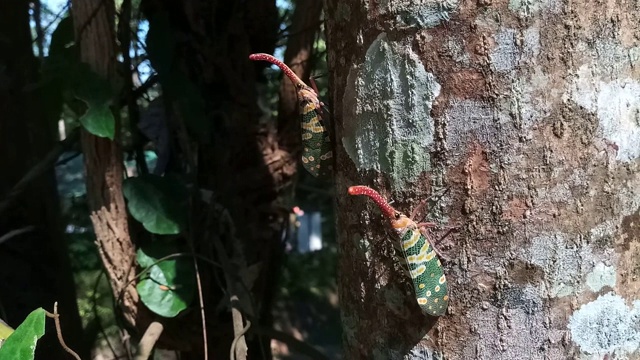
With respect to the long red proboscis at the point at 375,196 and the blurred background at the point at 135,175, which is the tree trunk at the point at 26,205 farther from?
the long red proboscis at the point at 375,196

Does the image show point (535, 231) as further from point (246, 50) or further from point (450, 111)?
point (246, 50)


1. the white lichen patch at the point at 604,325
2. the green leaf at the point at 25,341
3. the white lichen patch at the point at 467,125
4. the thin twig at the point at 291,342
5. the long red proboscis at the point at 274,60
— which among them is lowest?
the thin twig at the point at 291,342

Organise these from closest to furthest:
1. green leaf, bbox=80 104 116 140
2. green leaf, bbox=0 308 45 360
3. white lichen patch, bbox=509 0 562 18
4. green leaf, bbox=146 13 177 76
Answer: white lichen patch, bbox=509 0 562 18 < green leaf, bbox=0 308 45 360 < green leaf, bbox=80 104 116 140 < green leaf, bbox=146 13 177 76

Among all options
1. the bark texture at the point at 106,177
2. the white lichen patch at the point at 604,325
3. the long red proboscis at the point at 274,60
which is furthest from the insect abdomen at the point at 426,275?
the bark texture at the point at 106,177

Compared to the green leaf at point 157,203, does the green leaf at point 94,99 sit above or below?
above

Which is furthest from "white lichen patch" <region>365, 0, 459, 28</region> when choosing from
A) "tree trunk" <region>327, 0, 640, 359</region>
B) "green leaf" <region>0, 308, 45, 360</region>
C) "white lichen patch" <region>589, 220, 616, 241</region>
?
"green leaf" <region>0, 308, 45, 360</region>

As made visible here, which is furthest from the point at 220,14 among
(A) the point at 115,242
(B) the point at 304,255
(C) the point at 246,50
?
(B) the point at 304,255

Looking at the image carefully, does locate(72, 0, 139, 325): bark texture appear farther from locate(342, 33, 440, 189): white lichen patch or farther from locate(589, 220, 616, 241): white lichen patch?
locate(589, 220, 616, 241): white lichen patch
